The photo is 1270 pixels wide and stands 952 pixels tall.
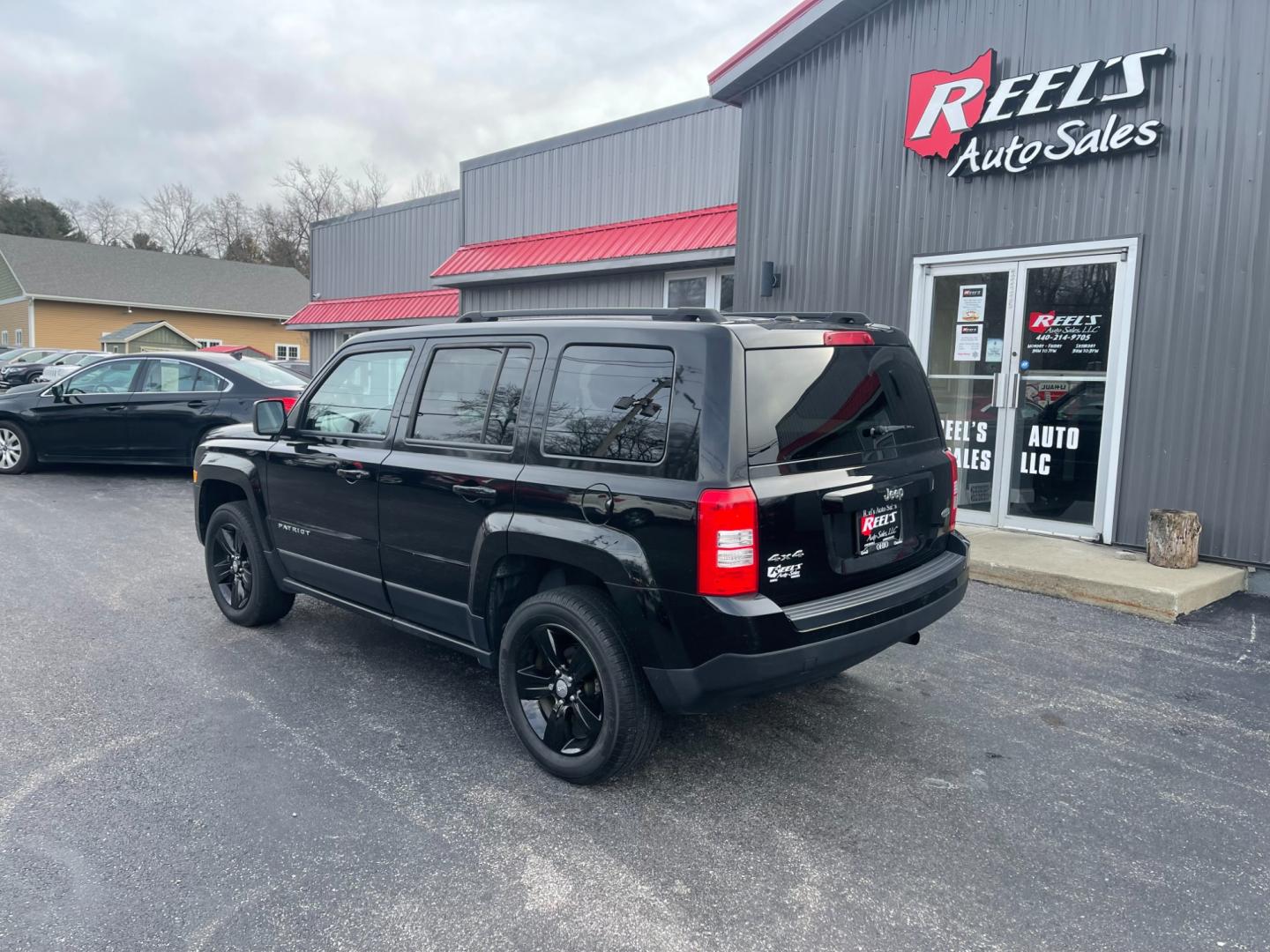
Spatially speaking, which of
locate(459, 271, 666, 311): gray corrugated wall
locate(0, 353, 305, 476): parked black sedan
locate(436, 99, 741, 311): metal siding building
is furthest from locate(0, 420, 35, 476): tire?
locate(436, 99, 741, 311): metal siding building

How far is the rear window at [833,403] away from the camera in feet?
10.5

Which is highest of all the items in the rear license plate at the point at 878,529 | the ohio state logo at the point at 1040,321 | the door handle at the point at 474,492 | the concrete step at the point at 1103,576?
the ohio state logo at the point at 1040,321

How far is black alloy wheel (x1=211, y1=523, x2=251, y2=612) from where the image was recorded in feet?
17.5

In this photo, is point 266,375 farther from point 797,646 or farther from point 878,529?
point 797,646

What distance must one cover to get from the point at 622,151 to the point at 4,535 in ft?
31.1

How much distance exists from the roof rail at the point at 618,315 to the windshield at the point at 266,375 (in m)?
7.61

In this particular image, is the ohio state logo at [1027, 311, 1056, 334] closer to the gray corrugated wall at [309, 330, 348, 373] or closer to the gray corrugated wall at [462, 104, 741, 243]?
the gray corrugated wall at [462, 104, 741, 243]

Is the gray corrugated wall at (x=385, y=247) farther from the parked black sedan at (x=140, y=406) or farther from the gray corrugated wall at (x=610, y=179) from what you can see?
the parked black sedan at (x=140, y=406)

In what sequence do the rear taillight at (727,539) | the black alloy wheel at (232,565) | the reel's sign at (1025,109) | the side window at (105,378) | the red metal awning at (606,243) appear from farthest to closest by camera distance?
the red metal awning at (606,243) < the side window at (105,378) < the reel's sign at (1025,109) < the black alloy wheel at (232,565) < the rear taillight at (727,539)

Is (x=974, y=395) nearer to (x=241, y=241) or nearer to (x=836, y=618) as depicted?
(x=836, y=618)

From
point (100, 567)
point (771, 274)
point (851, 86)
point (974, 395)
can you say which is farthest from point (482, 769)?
point (851, 86)

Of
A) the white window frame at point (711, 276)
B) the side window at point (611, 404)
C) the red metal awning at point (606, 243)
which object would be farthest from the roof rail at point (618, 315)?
the white window frame at point (711, 276)

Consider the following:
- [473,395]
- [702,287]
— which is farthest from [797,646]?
[702,287]

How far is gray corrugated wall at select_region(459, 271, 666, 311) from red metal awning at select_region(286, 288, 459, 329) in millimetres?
2112
